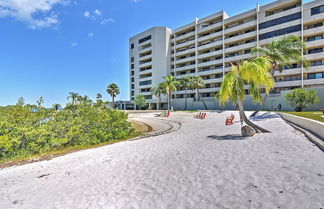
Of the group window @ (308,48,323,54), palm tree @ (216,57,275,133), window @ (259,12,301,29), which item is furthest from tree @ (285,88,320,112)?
window @ (259,12,301,29)

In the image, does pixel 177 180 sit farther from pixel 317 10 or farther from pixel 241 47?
pixel 317 10

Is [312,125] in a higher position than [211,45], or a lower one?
lower

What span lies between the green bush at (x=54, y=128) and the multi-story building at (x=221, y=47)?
38169mm

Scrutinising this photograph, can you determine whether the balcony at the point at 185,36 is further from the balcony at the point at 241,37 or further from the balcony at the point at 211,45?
the balcony at the point at 241,37

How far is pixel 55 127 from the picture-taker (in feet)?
35.4

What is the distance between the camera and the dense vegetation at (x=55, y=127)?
9070mm

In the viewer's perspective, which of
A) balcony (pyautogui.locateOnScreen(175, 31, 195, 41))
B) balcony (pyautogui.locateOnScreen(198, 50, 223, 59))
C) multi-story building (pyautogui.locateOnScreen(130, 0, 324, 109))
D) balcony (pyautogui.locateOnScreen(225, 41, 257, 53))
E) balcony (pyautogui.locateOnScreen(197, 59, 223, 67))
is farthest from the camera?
balcony (pyautogui.locateOnScreen(175, 31, 195, 41))

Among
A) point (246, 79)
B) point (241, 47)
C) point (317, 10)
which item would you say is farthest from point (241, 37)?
point (246, 79)

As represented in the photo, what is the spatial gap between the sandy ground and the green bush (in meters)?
2.26

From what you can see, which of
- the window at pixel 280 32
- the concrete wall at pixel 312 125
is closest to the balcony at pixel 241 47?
the window at pixel 280 32

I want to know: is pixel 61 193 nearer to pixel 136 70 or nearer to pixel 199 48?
pixel 199 48

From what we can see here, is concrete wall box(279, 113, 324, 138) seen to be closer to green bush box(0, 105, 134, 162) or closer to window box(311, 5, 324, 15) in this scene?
green bush box(0, 105, 134, 162)

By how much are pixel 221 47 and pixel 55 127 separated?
51869 millimetres

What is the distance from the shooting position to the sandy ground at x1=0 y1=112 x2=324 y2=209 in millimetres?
4180
